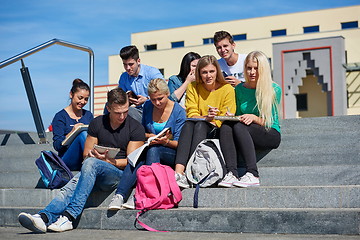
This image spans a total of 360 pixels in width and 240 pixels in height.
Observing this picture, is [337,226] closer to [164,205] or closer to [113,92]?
[164,205]

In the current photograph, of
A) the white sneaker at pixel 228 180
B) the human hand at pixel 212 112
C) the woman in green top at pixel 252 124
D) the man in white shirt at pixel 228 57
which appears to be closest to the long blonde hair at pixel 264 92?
the woman in green top at pixel 252 124

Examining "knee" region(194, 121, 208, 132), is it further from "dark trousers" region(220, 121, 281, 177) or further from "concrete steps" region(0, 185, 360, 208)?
"concrete steps" region(0, 185, 360, 208)

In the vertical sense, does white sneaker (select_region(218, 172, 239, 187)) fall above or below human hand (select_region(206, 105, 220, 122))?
below

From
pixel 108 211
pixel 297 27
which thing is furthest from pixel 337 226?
Answer: pixel 297 27

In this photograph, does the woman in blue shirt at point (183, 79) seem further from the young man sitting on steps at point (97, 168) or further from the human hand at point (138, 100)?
the young man sitting on steps at point (97, 168)

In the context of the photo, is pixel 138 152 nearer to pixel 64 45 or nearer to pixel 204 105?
pixel 204 105

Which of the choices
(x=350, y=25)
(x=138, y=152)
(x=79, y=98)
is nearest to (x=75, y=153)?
(x=79, y=98)

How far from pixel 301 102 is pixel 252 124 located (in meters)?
24.4

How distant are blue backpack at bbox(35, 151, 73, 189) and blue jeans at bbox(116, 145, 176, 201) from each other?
70 cm

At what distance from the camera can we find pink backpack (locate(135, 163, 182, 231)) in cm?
441

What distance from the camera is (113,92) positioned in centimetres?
483

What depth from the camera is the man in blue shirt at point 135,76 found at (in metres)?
6.00

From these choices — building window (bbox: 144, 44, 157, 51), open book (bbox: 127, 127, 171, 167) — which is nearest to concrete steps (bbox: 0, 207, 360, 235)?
open book (bbox: 127, 127, 171, 167)

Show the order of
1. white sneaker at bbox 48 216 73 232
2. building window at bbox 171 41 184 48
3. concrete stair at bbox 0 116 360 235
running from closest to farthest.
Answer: concrete stair at bbox 0 116 360 235, white sneaker at bbox 48 216 73 232, building window at bbox 171 41 184 48
